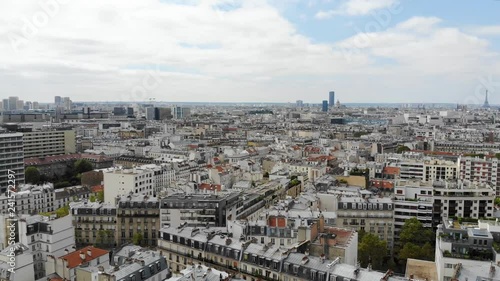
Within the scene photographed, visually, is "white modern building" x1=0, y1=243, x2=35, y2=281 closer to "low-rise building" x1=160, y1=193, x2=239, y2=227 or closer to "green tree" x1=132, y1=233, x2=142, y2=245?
"green tree" x1=132, y1=233, x2=142, y2=245

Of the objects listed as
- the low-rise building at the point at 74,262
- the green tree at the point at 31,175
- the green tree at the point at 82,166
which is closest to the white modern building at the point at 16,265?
the low-rise building at the point at 74,262

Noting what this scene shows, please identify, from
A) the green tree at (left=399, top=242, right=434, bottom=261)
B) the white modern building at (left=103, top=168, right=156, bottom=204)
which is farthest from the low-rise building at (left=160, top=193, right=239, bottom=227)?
the green tree at (left=399, top=242, right=434, bottom=261)

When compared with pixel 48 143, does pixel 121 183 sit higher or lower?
lower

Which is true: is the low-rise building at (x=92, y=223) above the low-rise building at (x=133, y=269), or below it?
below

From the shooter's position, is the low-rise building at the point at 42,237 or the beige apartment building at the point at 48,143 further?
the beige apartment building at the point at 48,143

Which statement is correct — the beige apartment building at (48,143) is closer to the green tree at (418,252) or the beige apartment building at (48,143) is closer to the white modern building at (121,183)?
the white modern building at (121,183)

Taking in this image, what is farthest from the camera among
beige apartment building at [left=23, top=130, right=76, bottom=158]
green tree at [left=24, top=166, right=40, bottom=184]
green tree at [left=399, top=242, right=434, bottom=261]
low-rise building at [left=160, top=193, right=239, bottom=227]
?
beige apartment building at [left=23, top=130, right=76, bottom=158]

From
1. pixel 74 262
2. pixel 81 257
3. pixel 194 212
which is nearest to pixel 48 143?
pixel 194 212

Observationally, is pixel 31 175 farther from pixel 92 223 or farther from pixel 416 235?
pixel 416 235

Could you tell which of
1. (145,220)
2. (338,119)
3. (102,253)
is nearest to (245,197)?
(145,220)
